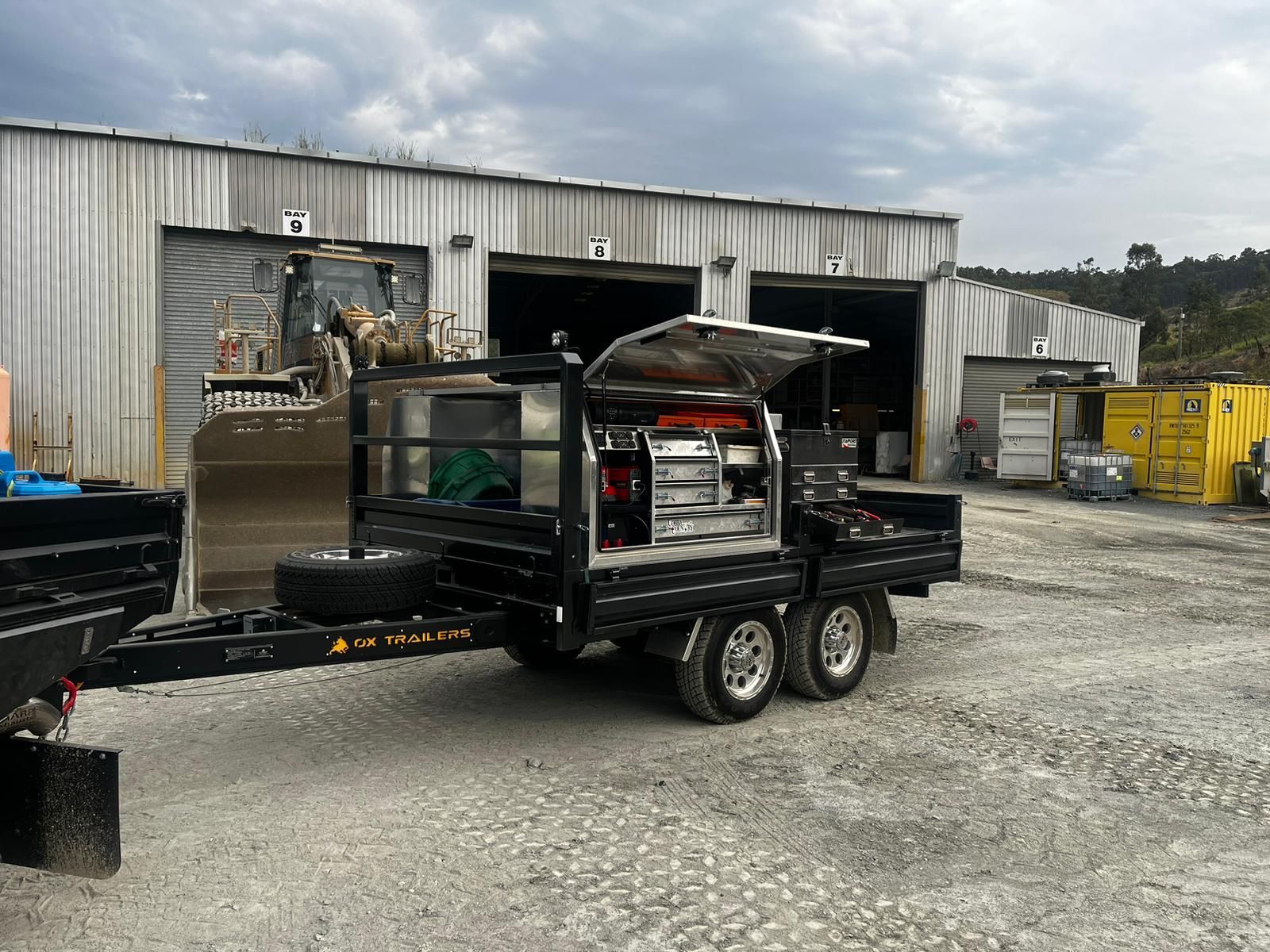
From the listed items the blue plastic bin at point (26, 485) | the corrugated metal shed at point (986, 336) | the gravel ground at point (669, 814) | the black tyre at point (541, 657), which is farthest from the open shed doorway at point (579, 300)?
the blue plastic bin at point (26, 485)

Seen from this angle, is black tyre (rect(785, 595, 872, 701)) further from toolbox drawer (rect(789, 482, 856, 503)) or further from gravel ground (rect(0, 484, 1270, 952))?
toolbox drawer (rect(789, 482, 856, 503))

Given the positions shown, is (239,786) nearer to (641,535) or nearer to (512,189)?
(641,535)

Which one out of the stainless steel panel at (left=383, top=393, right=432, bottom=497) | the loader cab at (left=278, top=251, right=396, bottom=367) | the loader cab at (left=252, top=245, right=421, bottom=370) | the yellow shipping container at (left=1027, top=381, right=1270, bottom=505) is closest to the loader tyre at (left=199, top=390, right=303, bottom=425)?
the loader cab at (left=252, top=245, right=421, bottom=370)

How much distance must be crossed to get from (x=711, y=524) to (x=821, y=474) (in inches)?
35.1

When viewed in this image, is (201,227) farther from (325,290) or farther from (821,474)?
(821,474)

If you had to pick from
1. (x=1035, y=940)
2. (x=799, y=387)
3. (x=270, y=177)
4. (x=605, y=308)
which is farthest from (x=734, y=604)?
(x=799, y=387)

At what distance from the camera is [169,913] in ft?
11.0

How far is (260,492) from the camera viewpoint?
8125mm

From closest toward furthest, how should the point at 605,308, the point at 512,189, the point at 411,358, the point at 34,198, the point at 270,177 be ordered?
the point at 411,358 → the point at 34,198 → the point at 270,177 → the point at 512,189 → the point at 605,308

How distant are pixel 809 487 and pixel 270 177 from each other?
51.2 feet

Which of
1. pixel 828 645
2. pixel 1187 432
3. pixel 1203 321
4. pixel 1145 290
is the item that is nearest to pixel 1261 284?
pixel 1145 290

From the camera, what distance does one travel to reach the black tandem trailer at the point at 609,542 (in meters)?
4.55

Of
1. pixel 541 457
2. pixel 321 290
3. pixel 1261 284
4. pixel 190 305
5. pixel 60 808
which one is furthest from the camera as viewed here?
pixel 1261 284

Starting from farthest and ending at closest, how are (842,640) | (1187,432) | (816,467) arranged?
(1187,432), (842,640), (816,467)
